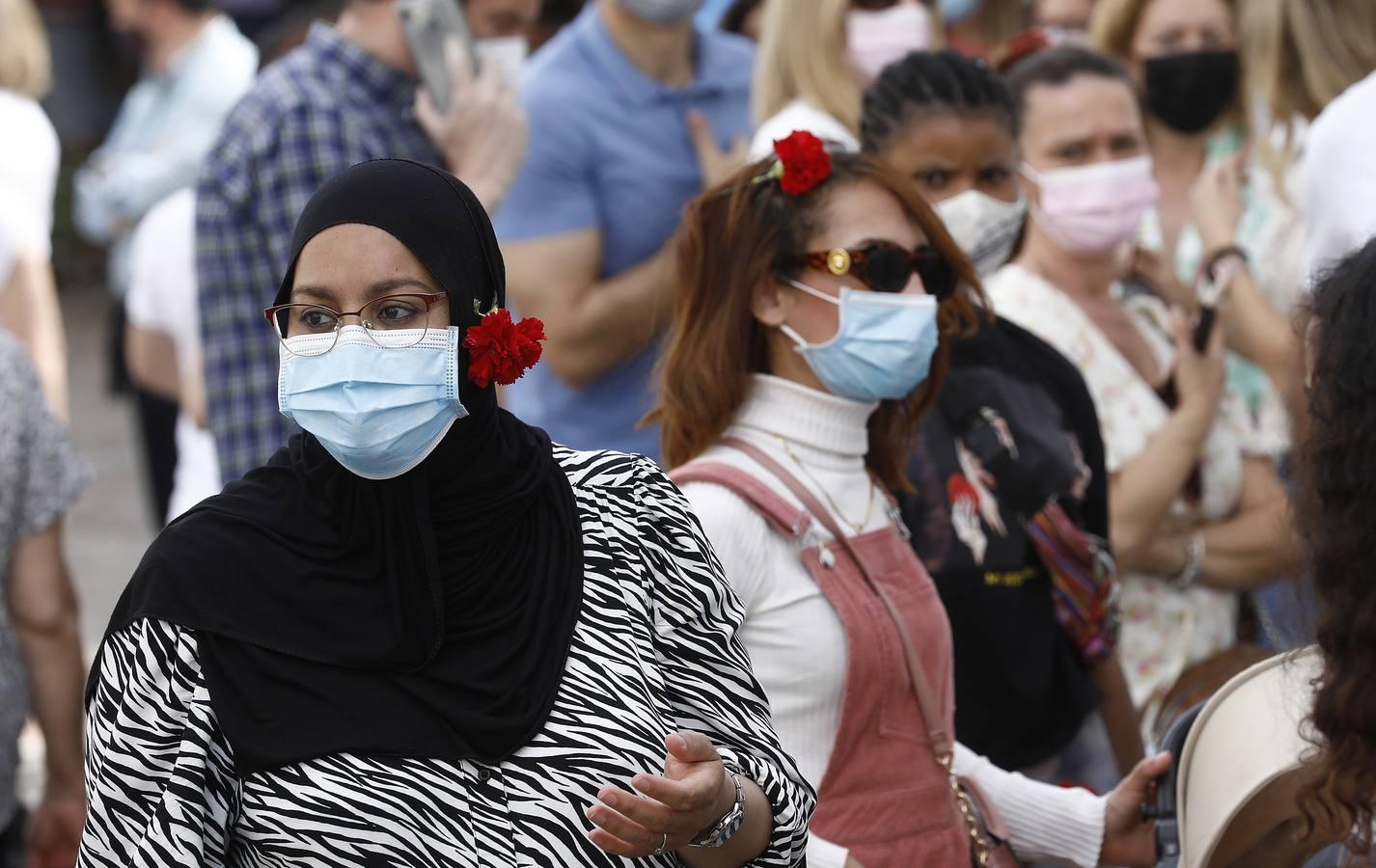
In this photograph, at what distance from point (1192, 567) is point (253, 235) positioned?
2.44 metres

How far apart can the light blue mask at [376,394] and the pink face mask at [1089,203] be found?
2556 millimetres

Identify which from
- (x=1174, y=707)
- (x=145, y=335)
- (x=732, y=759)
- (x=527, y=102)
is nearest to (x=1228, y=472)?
(x=1174, y=707)

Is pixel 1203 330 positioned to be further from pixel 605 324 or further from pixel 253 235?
pixel 253 235

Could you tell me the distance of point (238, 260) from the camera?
4.43m

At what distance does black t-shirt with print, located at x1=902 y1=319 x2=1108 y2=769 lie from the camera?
341 centimetres

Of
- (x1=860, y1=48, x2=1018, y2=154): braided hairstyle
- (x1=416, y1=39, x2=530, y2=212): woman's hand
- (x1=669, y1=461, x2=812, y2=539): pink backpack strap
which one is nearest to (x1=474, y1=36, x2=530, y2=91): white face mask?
(x1=416, y1=39, x2=530, y2=212): woman's hand

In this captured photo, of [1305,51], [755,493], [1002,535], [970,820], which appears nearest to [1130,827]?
[970,820]

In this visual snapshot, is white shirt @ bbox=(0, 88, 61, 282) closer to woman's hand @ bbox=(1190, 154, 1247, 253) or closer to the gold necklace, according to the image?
the gold necklace

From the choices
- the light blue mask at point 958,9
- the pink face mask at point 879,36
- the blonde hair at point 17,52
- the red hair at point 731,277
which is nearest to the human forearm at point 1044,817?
the red hair at point 731,277

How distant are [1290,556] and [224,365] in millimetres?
2566

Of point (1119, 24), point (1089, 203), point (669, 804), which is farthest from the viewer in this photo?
point (1119, 24)

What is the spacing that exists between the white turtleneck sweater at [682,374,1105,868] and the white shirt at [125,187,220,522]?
258 cm

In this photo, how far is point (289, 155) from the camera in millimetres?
4445

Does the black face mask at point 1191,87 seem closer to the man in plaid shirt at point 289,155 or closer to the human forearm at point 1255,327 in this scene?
the human forearm at point 1255,327
